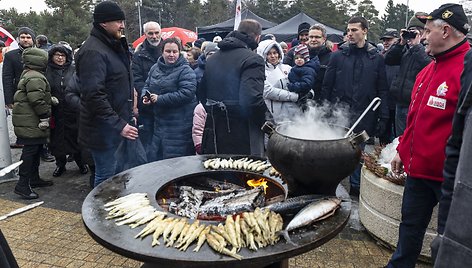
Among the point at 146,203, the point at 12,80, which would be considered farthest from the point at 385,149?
the point at 12,80

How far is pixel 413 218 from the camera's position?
311cm

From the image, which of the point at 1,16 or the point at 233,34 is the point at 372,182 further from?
the point at 1,16

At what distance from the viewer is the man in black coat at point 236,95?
393 cm

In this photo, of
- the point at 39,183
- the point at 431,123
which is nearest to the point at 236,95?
the point at 431,123

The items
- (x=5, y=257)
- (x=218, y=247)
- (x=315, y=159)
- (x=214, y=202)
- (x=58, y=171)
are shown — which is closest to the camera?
(x=5, y=257)

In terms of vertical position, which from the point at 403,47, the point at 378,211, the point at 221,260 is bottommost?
the point at 378,211

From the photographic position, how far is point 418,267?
350 cm

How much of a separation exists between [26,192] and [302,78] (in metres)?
4.30

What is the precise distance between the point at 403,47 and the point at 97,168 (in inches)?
189

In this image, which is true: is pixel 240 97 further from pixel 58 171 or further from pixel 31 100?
pixel 58 171

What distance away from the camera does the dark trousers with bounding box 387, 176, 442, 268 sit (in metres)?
3.06

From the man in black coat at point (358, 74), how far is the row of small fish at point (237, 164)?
Answer: 2422 mm

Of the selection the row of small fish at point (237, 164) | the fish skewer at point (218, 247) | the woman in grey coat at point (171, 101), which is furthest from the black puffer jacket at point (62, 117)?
the fish skewer at point (218, 247)

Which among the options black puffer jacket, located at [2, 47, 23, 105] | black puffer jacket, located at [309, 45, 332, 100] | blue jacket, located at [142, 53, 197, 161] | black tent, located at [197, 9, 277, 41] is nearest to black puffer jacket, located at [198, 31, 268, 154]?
blue jacket, located at [142, 53, 197, 161]
